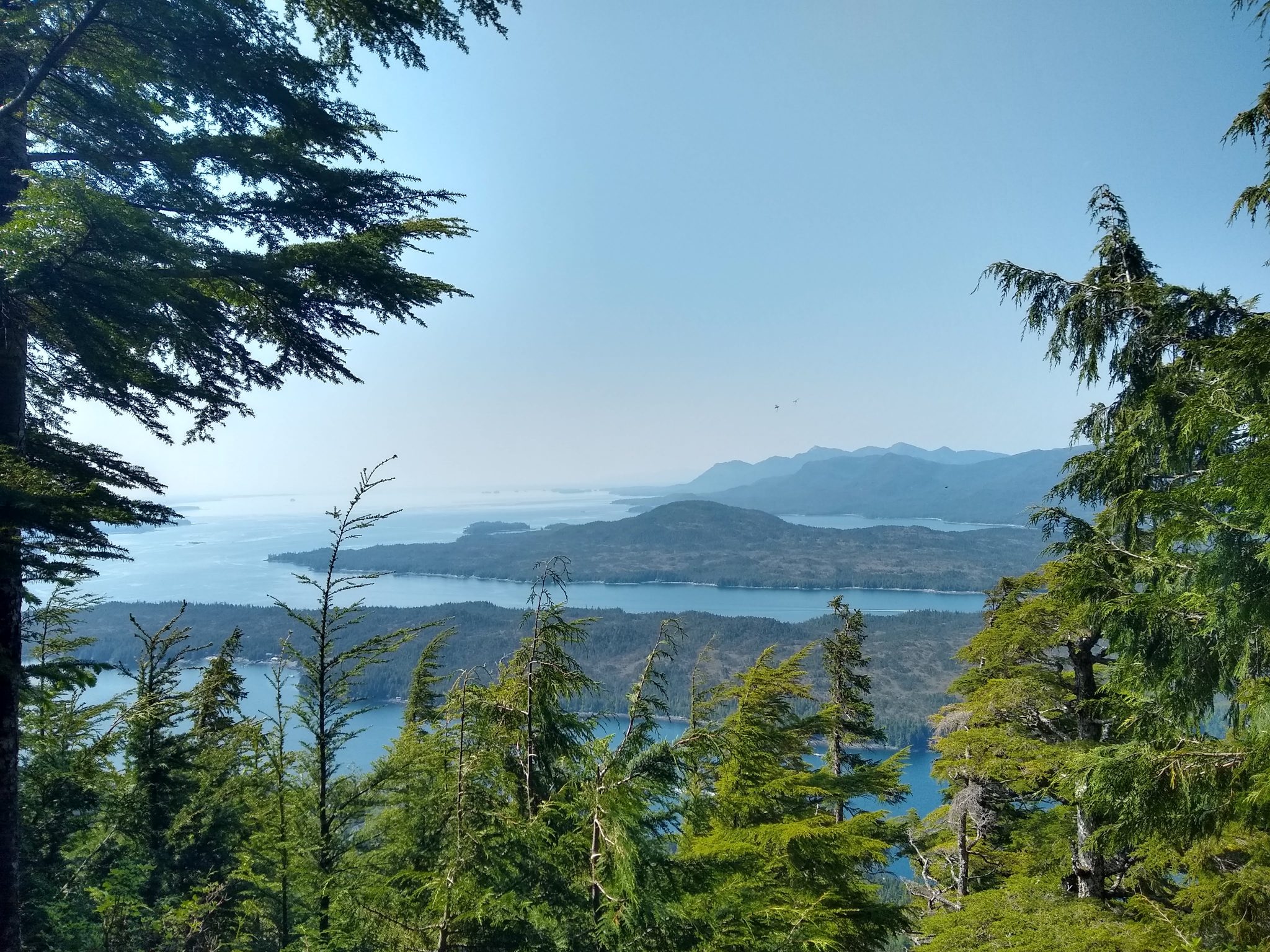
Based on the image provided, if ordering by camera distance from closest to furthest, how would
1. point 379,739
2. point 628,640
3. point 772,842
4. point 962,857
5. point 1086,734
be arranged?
point 772,842
point 1086,734
point 962,857
point 379,739
point 628,640

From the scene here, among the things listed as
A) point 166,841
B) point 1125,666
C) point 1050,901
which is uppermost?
point 1125,666

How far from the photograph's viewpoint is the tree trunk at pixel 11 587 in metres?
3.93

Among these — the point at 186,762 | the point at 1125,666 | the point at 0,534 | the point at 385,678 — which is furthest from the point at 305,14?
the point at 385,678

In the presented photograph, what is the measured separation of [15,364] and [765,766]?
751 centimetres

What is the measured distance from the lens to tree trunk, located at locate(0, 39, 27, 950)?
12.9 ft

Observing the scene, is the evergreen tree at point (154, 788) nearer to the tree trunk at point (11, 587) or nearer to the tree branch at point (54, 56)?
the tree trunk at point (11, 587)

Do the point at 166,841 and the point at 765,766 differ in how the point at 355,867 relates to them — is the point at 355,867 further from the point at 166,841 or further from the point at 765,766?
the point at 166,841

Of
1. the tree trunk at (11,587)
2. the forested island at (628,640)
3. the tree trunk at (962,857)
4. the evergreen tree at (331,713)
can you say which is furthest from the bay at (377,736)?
the tree trunk at (11,587)

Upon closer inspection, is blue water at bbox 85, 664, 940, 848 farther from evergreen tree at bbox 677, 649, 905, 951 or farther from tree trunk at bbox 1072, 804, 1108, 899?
evergreen tree at bbox 677, 649, 905, 951

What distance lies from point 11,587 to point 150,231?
2.71 metres

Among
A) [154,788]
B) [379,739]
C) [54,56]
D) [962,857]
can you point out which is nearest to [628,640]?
[379,739]

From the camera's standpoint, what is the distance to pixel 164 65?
4.38 metres

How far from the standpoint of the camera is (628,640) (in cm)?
13638

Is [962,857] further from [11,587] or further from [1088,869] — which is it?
[11,587]
